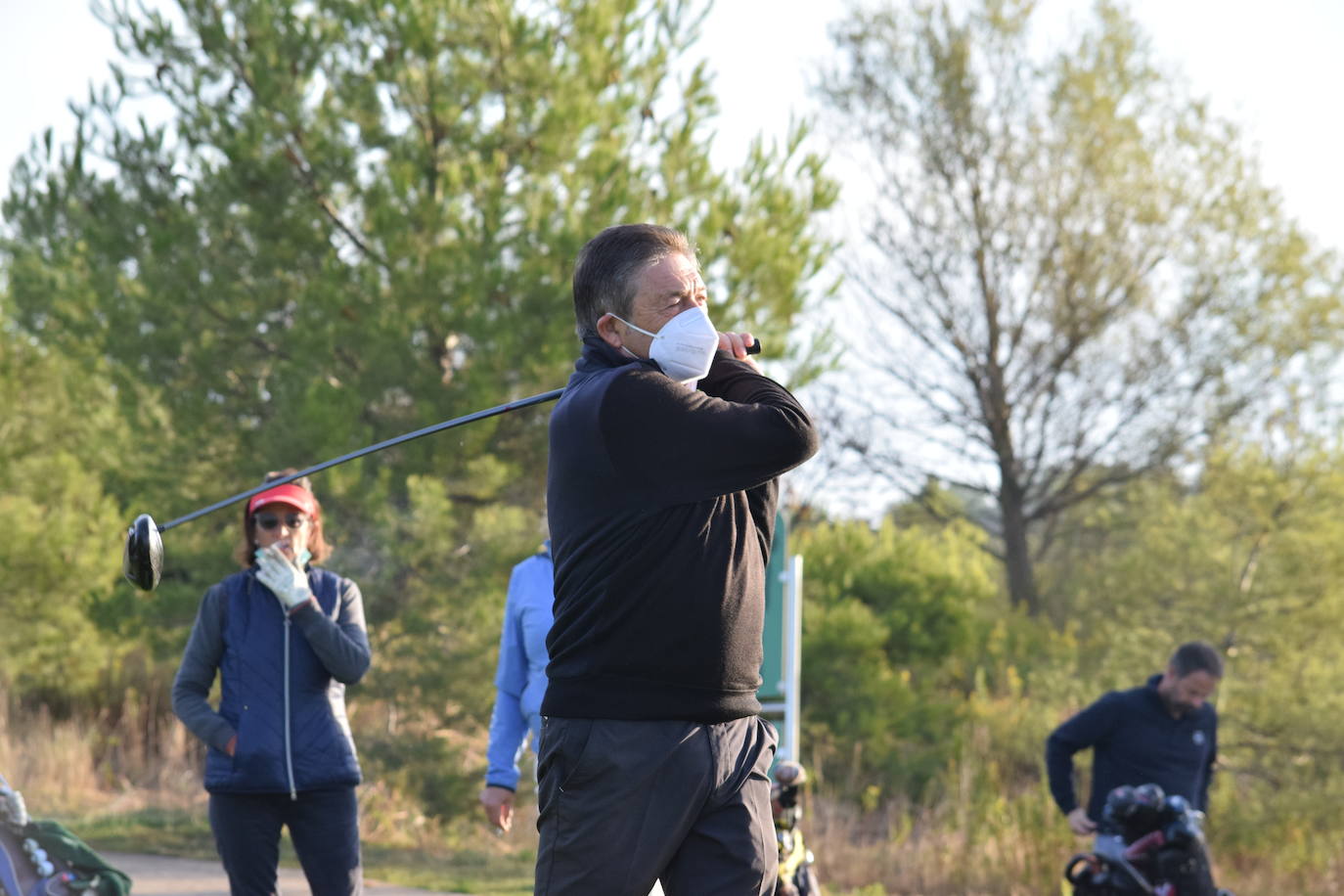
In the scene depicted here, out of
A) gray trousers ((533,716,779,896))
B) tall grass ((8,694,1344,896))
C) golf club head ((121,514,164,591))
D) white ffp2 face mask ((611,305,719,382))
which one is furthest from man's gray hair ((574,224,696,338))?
tall grass ((8,694,1344,896))

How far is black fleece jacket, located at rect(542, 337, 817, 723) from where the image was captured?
8.39ft

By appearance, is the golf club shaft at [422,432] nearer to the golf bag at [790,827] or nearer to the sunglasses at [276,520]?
the sunglasses at [276,520]

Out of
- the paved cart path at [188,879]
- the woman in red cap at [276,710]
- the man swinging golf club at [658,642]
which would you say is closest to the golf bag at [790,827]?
the woman in red cap at [276,710]

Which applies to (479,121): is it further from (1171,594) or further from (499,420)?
(1171,594)

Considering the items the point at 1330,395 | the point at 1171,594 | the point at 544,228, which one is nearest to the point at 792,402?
the point at 544,228

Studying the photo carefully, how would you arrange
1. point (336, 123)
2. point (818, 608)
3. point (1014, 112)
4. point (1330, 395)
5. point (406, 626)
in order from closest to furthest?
point (406, 626) < point (336, 123) < point (818, 608) < point (1330, 395) < point (1014, 112)

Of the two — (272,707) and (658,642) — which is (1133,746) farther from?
(658,642)

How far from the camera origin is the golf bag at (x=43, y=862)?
200 inches

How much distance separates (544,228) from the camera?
10.9 meters

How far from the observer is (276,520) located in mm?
4652

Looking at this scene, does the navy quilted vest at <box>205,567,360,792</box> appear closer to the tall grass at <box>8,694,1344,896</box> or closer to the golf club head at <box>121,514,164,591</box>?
the golf club head at <box>121,514,164,591</box>

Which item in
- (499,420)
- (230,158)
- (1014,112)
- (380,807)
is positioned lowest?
(380,807)

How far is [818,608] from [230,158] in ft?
22.1

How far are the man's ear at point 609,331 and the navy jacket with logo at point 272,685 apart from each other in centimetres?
199
